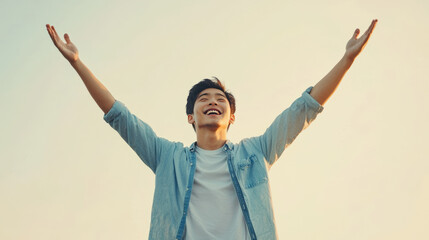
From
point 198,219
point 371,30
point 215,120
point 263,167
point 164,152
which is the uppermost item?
point 371,30

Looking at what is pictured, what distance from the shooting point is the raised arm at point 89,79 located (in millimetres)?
4987

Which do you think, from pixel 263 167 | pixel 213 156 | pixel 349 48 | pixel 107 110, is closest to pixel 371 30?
pixel 349 48

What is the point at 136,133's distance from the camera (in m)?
5.09

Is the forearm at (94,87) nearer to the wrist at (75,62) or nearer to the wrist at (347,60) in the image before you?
the wrist at (75,62)

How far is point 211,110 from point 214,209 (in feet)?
4.46

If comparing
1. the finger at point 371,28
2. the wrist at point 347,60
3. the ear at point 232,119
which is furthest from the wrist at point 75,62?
the finger at point 371,28

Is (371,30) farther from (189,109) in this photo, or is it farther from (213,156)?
(189,109)

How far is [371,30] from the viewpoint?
4.96m

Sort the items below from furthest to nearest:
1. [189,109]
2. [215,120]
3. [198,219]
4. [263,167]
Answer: [189,109] < [215,120] < [263,167] < [198,219]

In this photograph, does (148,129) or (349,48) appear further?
(148,129)

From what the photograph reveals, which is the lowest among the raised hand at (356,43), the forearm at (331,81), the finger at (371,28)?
the forearm at (331,81)

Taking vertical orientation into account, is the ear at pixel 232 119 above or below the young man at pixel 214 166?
above

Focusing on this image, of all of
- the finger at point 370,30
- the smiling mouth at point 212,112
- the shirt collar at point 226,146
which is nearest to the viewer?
the finger at point 370,30

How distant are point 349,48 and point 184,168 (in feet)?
6.91
